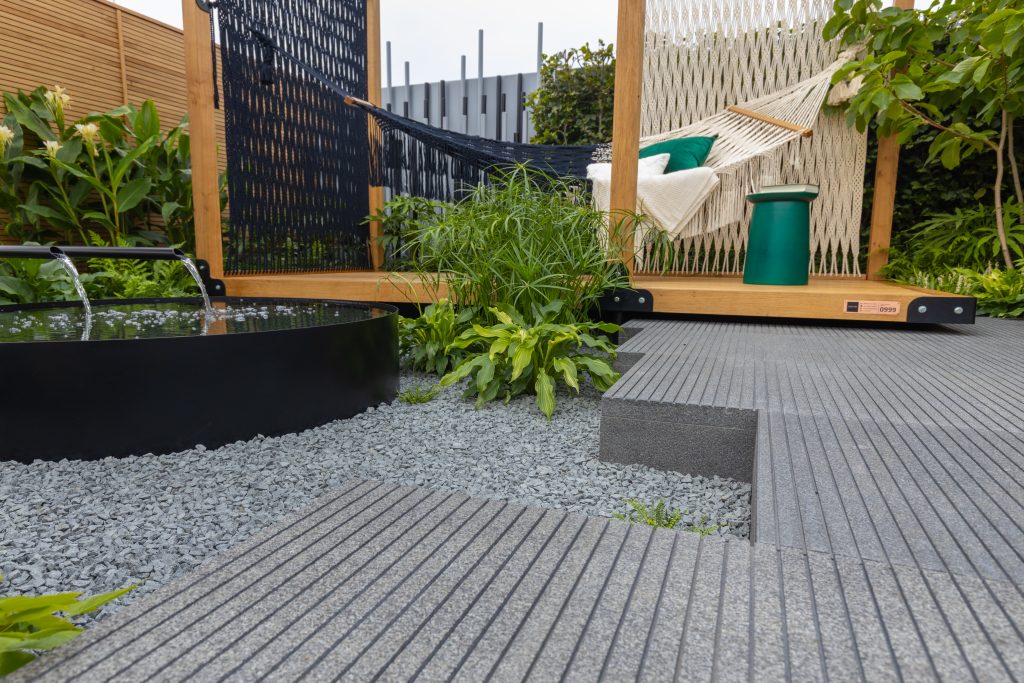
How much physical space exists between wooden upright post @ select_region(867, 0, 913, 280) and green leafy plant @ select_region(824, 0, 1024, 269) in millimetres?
109

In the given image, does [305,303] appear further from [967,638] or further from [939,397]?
[967,638]

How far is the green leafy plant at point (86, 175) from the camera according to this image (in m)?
3.72

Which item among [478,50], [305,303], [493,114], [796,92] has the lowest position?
[305,303]

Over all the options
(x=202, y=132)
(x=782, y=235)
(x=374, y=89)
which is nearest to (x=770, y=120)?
(x=782, y=235)

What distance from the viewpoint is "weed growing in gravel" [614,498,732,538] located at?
43.2 inches

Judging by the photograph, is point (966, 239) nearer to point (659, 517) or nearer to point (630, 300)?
point (630, 300)

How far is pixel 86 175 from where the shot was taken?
3.68 m

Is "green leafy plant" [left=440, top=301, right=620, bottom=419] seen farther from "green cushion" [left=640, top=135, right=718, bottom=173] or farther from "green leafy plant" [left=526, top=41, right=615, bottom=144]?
"green leafy plant" [left=526, top=41, right=615, bottom=144]

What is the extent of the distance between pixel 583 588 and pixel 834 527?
347mm

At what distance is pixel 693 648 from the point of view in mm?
518

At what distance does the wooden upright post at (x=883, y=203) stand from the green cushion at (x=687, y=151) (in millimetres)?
900

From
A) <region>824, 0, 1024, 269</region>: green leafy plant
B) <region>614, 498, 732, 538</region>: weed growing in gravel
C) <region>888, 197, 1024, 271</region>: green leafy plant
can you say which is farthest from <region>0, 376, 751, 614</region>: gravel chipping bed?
<region>888, 197, 1024, 271</region>: green leafy plant

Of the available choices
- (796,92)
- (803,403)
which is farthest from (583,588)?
(796,92)

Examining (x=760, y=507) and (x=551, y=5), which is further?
(x=551, y=5)
